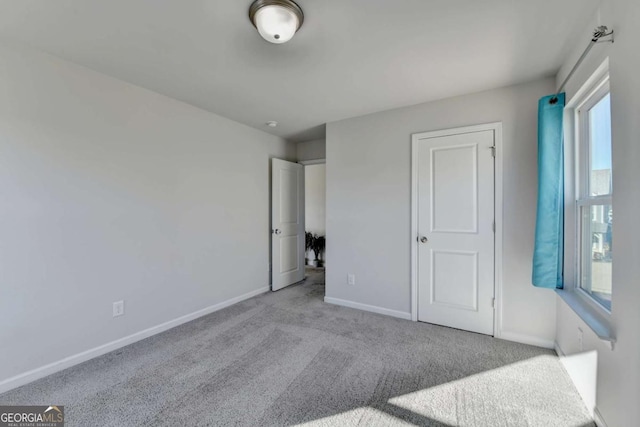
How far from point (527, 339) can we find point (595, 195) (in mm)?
1355

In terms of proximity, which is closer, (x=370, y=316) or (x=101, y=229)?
(x=101, y=229)

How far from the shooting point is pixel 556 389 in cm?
175

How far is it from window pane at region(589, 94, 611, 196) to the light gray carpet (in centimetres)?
134

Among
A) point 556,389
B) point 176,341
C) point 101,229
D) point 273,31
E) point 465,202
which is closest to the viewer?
point 273,31

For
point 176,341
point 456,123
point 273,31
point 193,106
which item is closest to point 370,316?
point 176,341

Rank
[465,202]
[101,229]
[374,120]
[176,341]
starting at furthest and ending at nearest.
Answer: [374,120] < [465,202] < [176,341] < [101,229]

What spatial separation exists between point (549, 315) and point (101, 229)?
3.83 m

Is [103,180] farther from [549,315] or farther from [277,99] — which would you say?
[549,315]

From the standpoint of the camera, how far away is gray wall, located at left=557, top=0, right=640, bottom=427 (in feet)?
3.73

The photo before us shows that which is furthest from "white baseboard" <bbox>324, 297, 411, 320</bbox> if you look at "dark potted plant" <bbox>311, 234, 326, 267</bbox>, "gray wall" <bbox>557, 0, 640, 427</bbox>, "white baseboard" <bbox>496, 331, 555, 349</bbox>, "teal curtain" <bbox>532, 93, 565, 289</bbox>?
"dark potted plant" <bbox>311, 234, 326, 267</bbox>

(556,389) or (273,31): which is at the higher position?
(273,31)

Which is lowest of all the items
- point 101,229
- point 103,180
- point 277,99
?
point 101,229

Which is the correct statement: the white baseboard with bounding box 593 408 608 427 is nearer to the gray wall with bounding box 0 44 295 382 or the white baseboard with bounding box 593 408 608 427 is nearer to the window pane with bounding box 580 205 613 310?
the window pane with bounding box 580 205 613 310

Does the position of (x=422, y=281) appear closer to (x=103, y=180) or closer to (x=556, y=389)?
(x=556, y=389)
